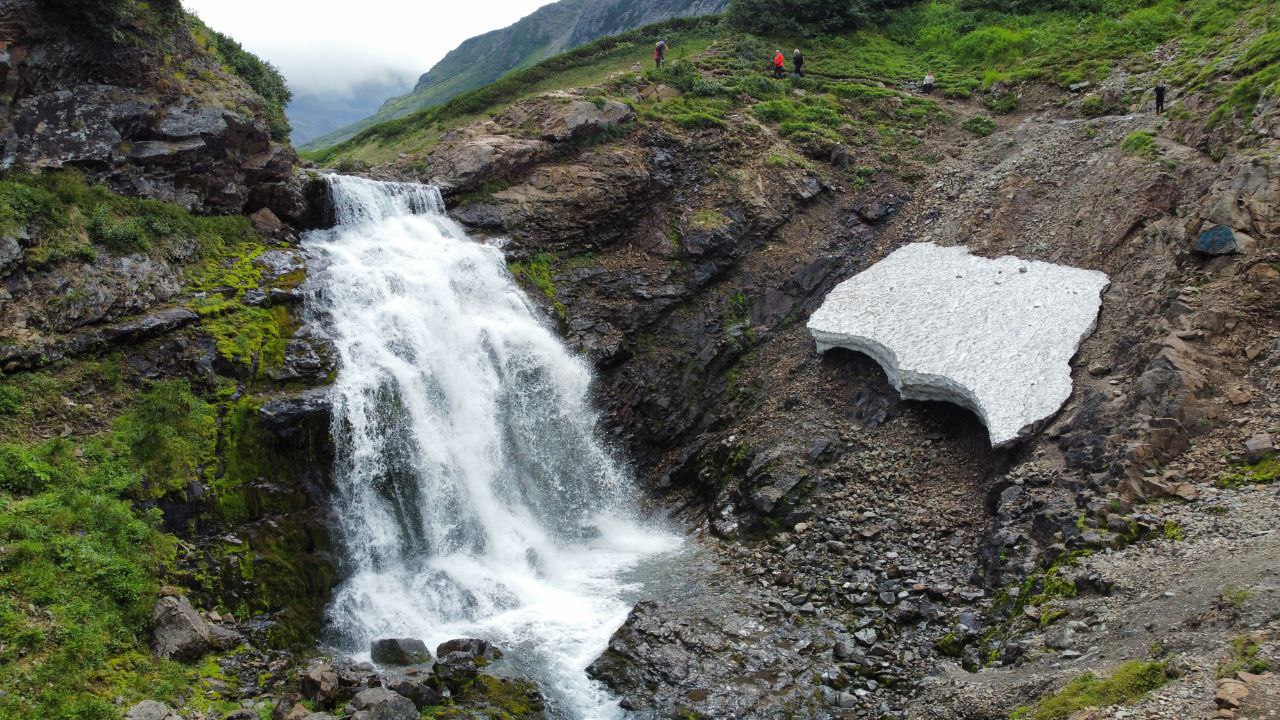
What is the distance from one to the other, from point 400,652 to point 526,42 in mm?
119657

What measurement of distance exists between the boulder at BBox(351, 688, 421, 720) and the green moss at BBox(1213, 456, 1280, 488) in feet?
47.2

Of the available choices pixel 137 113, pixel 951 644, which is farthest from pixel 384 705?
pixel 137 113

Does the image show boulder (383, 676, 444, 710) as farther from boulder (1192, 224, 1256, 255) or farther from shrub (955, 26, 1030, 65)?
shrub (955, 26, 1030, 65)

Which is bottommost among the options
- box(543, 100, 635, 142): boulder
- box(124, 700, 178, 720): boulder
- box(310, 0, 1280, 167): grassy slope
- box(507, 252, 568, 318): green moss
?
box(124, 700, 178, 720): boulder

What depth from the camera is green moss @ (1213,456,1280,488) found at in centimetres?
1216

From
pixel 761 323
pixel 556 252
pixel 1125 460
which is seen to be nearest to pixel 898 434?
pixel 1125 460

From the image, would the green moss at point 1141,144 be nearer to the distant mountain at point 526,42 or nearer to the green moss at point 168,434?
the green moss at point 168,434

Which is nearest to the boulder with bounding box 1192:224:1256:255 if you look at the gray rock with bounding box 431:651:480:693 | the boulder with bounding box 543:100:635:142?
the gray rock with bounding box 431:651:480:693

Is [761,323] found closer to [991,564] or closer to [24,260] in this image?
[991,564]

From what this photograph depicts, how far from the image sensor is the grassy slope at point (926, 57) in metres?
27.6

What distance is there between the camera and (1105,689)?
8789 millimetres

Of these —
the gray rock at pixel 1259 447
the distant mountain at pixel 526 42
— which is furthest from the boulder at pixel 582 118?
the distant mountain at pixel 526 42

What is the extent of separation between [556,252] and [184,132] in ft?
37.5

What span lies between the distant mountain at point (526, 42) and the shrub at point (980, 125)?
62.7 meters
